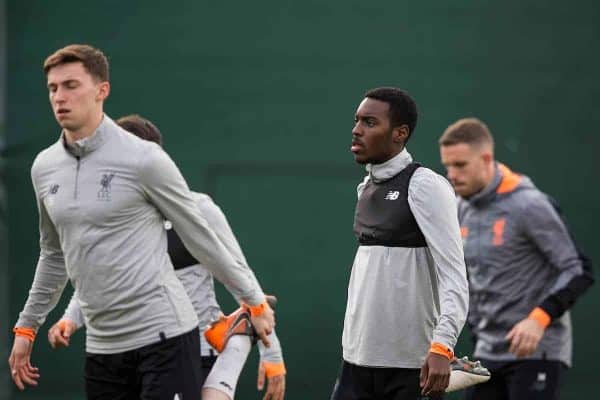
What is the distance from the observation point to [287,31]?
26.5ft

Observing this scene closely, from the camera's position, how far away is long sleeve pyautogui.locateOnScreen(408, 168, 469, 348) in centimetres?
432

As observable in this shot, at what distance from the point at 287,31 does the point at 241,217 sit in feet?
4.15

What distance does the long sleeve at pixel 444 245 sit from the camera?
4.32 metres

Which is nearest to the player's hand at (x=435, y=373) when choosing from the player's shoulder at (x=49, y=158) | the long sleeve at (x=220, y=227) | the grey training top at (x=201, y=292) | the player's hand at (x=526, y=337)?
the long sleeve at (x=220, y=227)

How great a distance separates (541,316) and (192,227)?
7.22ft

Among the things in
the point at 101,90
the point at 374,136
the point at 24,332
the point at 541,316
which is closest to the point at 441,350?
the point at 374,136

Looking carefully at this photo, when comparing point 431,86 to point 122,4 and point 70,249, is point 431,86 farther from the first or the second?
point 70,249

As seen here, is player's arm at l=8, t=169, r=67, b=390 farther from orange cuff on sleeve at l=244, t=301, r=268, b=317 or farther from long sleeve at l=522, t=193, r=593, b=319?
long sleeve at l=522, t=193, r=593, b=319

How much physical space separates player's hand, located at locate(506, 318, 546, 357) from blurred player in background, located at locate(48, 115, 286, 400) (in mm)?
1268

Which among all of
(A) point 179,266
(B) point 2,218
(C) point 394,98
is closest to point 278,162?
(B) point 2,218

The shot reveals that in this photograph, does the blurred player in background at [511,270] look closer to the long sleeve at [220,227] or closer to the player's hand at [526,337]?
the player's hand at [526,337]

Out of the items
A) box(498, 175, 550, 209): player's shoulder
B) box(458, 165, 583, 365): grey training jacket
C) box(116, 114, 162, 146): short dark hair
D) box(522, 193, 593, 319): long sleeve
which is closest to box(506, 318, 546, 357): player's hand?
Answer: box(522, 193, 593, 319): long sleeve

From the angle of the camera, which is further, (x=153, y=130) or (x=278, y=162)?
(x=278, y=162)

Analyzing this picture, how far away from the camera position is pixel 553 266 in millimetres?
6285
